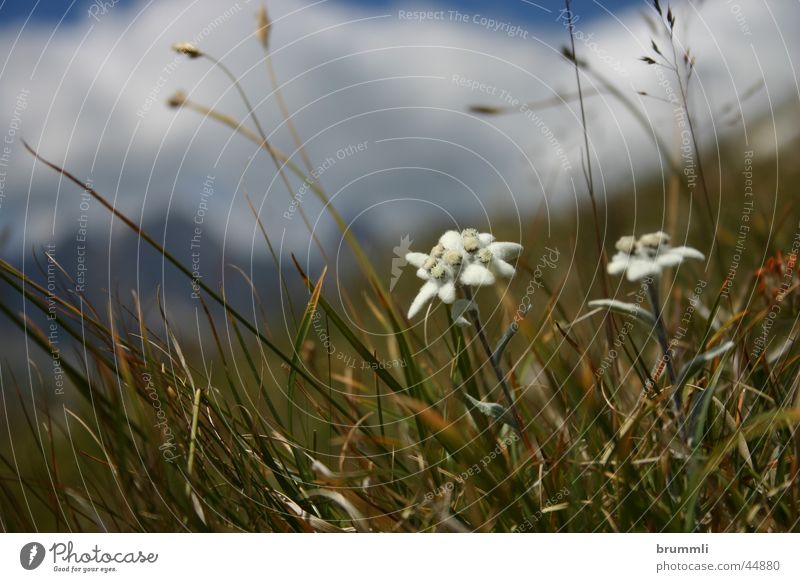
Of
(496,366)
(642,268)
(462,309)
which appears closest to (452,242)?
(462,309)

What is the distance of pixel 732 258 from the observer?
315 cm

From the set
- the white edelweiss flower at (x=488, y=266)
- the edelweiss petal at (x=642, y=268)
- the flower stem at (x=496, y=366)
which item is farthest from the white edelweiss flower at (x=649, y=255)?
the flower stem at (x=496, y=366)

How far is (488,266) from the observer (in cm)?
178

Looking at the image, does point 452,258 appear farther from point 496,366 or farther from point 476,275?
point 496,366

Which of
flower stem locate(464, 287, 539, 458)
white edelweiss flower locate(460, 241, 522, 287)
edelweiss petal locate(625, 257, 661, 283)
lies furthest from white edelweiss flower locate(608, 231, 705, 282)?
flower stem locate(464, 287, 539, 458)

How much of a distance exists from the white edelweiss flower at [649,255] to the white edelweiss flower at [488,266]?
30 centimetres

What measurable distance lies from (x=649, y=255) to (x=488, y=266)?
46 cm

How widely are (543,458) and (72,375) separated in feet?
4.62

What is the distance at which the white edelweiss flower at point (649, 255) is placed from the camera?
1732 mm

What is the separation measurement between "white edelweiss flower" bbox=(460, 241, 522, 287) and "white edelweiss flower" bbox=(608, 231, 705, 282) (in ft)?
0.98

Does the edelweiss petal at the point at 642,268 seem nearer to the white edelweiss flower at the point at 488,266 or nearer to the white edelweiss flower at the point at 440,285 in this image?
the white edelweiss flower at the point at 488,266
